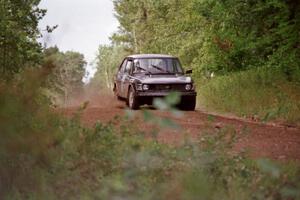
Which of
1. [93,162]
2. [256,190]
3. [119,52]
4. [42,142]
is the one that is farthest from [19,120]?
[119,52]

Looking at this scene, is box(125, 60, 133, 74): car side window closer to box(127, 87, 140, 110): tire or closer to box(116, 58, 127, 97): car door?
box(116, 58, 127, 97): car door

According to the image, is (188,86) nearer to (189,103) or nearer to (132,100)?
(189,103)

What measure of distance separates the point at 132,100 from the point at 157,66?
152 cm

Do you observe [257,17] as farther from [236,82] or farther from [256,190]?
[256,190]

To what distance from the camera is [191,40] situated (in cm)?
4116

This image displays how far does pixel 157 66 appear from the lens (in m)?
19.6

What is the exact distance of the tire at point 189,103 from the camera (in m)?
19.1

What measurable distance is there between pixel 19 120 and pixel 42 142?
46 cm

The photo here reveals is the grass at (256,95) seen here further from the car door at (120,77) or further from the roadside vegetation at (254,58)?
the car door at (120,77)

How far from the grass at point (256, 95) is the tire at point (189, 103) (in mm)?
1439

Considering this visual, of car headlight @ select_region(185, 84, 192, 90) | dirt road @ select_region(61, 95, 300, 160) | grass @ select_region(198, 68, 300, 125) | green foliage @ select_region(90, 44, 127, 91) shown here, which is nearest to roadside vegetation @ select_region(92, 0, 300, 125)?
grass @ select_region(198, 68, 300, 125)

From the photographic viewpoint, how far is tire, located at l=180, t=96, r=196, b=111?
754 inches

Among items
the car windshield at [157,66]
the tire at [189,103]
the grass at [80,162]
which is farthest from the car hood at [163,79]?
the grass at [80,162]

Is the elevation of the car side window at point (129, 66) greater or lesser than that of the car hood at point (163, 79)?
greater
